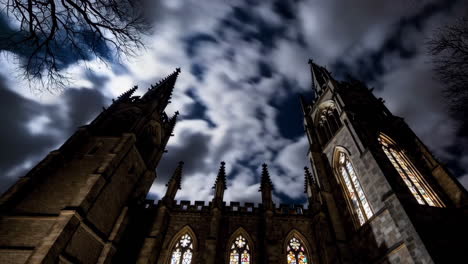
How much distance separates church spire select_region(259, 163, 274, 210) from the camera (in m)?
13.0

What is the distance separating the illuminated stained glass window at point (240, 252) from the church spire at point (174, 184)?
197 inches

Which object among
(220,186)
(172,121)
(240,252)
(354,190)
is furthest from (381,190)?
(172,121)

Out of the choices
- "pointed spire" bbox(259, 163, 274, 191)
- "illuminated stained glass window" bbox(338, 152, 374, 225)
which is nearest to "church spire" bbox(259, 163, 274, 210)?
"pointed spire" bbox(259, 163, 274, 191)

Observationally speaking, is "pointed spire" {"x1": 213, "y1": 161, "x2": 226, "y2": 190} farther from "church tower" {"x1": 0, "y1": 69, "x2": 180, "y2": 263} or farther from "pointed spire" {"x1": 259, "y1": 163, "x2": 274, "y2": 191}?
"church tower" {"x1": 0, "y1": 69, "x2": 180, "y2": 263}

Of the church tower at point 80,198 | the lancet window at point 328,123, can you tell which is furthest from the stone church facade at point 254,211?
the lancet window at point 328,123

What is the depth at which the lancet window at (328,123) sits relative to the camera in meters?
16.3

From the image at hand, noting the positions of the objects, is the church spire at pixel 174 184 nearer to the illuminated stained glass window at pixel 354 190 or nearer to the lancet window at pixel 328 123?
the illuminated stained glass window at pixel 354 190

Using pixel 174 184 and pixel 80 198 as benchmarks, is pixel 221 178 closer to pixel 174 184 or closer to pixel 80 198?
pixel 174 184

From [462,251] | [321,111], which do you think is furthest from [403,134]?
[462,251]

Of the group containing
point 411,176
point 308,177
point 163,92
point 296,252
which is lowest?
point 296,252

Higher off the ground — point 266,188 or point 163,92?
point 163,92

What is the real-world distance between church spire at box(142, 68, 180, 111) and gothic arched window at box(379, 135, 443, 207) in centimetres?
1965

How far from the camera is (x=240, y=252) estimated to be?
1174 centimetres

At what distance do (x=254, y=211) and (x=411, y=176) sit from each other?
911 centimetres
